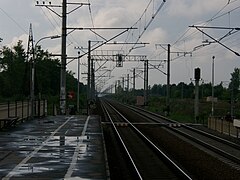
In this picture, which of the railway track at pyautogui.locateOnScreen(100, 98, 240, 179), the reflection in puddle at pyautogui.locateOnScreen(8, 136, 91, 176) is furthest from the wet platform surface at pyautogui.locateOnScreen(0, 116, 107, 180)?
the railway track at pyautogui.locateOnScreen(100, 98, 240, 179)

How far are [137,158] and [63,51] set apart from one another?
21460 mm

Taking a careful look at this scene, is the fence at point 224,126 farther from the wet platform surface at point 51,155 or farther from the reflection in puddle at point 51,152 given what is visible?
the reflection in puddle at point 51,152

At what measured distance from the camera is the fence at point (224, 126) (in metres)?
33.4

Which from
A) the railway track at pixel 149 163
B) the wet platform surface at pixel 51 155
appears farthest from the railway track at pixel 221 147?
the wet platform surface at pixel 51 155

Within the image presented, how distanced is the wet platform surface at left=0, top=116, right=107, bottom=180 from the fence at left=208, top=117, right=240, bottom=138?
10.4m

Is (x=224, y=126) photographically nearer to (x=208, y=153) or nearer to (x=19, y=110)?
(x=208, y=153)

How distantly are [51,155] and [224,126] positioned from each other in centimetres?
2079

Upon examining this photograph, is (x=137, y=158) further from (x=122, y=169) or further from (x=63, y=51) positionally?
(x=63, y=51)

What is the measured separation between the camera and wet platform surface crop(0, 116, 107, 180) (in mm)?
13930

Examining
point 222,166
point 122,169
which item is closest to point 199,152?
point 222,166

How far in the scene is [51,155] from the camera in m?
17.8

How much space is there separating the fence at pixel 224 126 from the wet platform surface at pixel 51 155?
34.3ft

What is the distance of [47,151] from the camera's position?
19.0m

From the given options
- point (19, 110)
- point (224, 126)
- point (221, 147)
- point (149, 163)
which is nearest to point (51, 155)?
point (149, 163)
